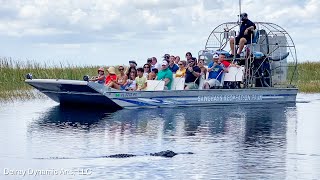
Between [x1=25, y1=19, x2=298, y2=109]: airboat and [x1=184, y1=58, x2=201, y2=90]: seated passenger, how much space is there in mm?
207

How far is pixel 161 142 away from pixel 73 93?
336 inches

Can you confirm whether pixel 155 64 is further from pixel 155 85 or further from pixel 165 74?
pixel 155 85

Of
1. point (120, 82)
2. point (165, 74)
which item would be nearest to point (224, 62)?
point (165, 74)

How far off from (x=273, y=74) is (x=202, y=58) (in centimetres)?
231

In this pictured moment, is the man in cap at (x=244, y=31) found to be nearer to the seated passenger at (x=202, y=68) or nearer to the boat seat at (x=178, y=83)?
the seated passenger at (x=202, y=68)

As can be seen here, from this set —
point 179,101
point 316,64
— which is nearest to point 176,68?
point 179,101

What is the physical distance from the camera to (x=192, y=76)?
25547mm

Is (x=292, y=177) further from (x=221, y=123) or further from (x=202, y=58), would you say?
(x=202, y=58)

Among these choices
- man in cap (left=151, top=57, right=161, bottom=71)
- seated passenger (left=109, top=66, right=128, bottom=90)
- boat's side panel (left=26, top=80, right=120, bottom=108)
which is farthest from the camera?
man in cap (left=151, top=57, right=161, bottom=71)

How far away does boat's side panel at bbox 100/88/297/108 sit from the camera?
79.9 ft

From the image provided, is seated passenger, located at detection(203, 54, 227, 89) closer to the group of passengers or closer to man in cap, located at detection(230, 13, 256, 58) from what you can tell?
the group of passengers

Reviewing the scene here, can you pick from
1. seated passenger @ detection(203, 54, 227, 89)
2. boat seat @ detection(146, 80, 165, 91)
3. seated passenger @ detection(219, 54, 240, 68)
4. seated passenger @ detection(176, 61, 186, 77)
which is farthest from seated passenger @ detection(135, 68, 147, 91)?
seated passenger @ detection(219, 54, 240, 68)

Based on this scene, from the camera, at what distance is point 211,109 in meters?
25.6

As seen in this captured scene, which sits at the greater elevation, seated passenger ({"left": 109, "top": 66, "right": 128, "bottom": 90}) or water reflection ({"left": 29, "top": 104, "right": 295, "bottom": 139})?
seated passenger ({"left": 109, "top": 66, "right": 128, "bottom": 90})
